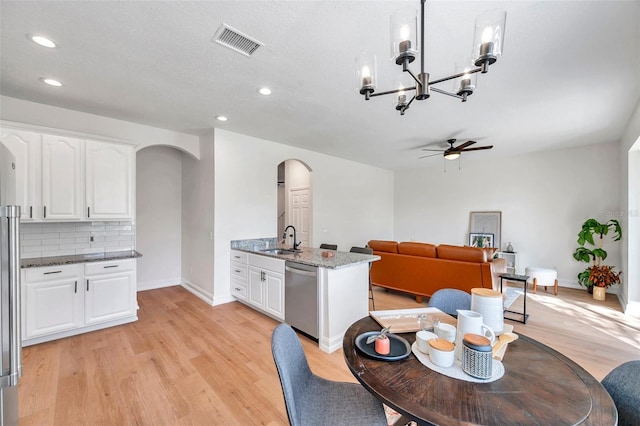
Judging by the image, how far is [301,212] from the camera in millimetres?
6211

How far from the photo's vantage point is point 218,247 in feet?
13.8

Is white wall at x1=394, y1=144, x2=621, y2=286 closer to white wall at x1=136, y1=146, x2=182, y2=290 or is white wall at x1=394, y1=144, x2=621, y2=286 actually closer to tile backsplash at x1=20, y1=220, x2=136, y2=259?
white wall at x1=136, y1=146, x2=182, y2=290

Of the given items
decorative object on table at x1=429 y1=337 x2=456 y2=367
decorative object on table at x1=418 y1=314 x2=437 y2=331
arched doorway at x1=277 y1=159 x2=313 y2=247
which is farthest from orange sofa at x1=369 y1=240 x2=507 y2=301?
decorative object on table at x1=429 y1=337 x2=456 y2=367

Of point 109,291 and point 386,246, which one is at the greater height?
point 386,246

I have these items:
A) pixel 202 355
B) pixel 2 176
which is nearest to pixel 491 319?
pixel 202 355

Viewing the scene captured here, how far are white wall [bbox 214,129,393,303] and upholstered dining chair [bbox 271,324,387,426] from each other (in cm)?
315

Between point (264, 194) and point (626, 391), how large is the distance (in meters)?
4.42

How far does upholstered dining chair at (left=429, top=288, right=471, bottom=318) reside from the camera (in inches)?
78.9

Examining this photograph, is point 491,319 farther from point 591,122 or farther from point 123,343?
point 591,122

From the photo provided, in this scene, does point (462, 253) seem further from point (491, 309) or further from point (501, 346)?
point (501, 346)

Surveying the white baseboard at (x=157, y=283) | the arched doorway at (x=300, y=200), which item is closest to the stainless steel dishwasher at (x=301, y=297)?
the arched doorway at (x=300, y=200)

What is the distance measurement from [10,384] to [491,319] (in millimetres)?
2289

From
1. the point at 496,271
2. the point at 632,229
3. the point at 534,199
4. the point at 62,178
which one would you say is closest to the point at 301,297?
the point at 496,271

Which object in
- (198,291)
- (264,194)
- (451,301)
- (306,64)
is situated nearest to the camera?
(451,301)
